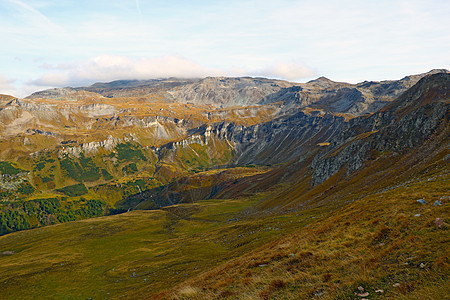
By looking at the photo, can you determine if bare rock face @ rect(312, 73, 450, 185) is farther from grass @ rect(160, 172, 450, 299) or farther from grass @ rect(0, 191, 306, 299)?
grass @ rect(160, 172, 450, 299)

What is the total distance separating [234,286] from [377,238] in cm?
1137

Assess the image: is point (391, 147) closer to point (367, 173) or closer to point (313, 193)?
point (367, 173)

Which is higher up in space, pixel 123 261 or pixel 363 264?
pixel 363 264

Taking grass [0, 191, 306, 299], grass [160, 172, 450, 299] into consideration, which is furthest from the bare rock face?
grass [160, 172, 450, 299]

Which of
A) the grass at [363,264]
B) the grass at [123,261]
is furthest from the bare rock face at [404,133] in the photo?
the grass at [363,264]

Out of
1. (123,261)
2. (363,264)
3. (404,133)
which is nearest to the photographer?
(363,264)

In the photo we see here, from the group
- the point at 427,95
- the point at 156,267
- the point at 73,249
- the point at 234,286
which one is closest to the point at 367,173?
the point at 156,267

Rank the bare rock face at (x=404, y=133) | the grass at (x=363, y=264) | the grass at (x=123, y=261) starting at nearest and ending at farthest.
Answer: the grass at (x=363, y=264), the grass at (x=123, y=261), the bare rock face at (x=404, y=133)

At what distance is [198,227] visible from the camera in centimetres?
13475

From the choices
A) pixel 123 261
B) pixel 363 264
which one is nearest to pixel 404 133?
pixel 363 264

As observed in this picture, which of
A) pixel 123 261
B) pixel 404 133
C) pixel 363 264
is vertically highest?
pixel 404 133

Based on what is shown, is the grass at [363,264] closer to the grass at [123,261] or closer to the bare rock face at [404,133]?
the grass at [123,261]

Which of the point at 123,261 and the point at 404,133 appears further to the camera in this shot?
the point at 404,133

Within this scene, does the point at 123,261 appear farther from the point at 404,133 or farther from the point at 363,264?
the point at 404,133
